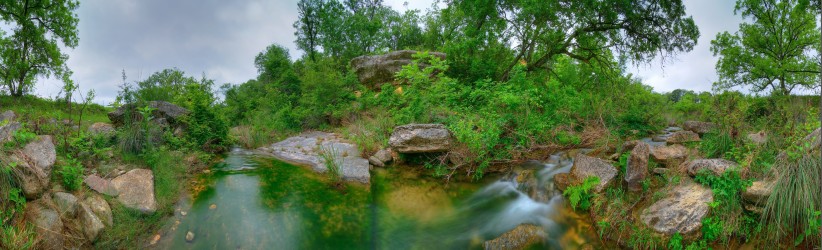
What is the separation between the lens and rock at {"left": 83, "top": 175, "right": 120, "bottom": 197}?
5.53 m

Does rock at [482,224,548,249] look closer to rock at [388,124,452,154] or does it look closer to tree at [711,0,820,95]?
rock at [388,124,452,154]

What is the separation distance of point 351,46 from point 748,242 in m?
24.0

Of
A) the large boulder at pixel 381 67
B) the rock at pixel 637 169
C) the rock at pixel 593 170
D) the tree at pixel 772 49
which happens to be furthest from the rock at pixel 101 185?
the tree at pixel 772 49

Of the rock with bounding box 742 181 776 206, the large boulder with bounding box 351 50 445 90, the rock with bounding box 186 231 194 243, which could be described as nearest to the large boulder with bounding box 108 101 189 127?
→ the rock with bounding box 186 231 194 243

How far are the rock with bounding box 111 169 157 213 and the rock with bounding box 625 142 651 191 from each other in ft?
26.3

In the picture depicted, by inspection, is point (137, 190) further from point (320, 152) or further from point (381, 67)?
point (381, 67)

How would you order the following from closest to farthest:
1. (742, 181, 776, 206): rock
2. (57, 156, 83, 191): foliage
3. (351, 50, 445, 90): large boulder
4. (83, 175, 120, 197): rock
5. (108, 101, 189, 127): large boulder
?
(742, 181, 776, 206): rock → (57, 156, 83, 191): foliage → (83, 175, 120, 197): rock → (108, 101, 189, 127): large boulder → (351, 50, 445, 90): large boulder

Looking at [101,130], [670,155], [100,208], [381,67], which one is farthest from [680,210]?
[381,67]

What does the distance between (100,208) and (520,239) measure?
6389 mm

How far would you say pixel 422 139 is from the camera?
7848mm

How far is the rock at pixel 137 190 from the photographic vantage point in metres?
5.55

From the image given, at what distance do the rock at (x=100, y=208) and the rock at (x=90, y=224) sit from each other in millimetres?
167

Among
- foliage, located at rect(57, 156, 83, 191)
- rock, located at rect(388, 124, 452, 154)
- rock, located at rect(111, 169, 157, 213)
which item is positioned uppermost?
rock, located at rect(388, 124, 452, 154)

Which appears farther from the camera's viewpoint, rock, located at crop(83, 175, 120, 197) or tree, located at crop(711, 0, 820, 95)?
tree, located at crop(711, 0, 820, 95)
